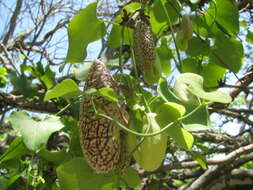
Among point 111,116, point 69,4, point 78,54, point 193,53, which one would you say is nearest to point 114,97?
point 111,116

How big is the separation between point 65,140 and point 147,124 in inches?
44.0

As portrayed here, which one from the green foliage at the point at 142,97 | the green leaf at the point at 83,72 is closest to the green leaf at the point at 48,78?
the green foliage at the point at 142,97

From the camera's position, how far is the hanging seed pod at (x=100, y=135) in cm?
67

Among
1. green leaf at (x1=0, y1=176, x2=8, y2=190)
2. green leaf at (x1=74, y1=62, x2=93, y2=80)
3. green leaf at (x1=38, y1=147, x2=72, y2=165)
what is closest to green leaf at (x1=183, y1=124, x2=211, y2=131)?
green leaf at (x1=74, y1=62, x2=93, y2=80)

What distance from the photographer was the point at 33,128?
81cm

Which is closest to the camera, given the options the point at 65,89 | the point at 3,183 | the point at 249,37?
the point at 65,89

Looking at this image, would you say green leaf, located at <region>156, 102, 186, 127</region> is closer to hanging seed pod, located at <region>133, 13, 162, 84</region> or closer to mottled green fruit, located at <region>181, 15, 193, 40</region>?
hanging seed pod, located at <region>133, 13, 162, 84</region>

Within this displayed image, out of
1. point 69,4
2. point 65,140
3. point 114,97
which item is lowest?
point 65,140

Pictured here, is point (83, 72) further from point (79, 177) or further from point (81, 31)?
point (79, 177)

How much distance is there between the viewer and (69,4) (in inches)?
123

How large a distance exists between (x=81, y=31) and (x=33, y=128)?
23 centimetres

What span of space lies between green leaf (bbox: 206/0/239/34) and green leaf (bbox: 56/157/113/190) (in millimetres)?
555

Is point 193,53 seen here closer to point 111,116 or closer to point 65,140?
point 111,116

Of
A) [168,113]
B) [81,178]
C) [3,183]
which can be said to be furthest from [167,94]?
[3,183]
